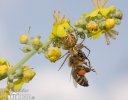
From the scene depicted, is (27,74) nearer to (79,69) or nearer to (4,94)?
(4,94)

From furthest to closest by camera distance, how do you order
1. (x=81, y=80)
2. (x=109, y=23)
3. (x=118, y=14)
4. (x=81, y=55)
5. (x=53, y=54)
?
(x=81, y=80) → (x=81, y=55) → (x=118, y=14) → (x=109, y=23) → (x=53, y=54)

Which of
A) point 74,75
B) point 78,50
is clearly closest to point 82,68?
point 74,75

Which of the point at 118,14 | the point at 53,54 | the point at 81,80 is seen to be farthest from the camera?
the point at 81,80

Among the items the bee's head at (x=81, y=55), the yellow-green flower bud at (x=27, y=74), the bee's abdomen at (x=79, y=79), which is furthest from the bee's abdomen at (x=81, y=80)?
the yellow-green flower bud at (x=27, y=74)

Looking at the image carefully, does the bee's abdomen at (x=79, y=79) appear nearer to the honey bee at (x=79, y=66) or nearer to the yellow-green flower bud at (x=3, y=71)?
the honey bee at (x=79, y=66)

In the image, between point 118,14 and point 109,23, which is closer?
point 109,23

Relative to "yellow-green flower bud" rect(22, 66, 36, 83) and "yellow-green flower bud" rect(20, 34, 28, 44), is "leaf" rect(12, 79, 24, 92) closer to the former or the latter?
"yellow-green flower bud" rect(22, 66, 36, 83)

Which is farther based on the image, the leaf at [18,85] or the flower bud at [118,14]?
the leaf at [18,85]

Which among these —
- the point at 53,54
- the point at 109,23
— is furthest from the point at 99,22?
the point at 53,54
